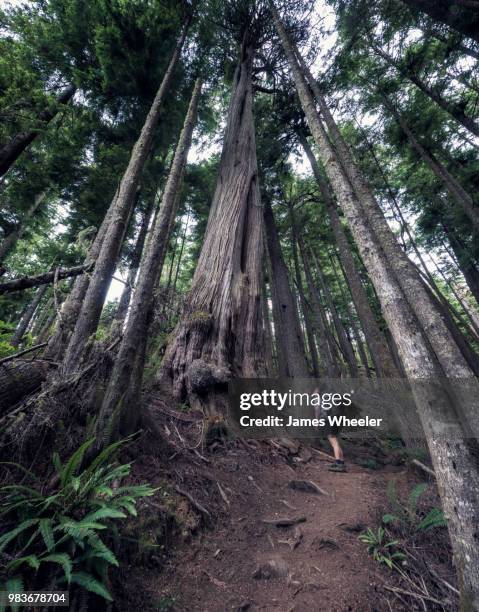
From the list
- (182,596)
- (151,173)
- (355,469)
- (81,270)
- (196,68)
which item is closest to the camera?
(182,596)

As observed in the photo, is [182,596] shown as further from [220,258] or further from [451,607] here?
[220,258]

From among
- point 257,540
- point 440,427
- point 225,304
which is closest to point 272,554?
point 257,540

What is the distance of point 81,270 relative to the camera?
3367 mm

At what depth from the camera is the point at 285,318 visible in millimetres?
8555

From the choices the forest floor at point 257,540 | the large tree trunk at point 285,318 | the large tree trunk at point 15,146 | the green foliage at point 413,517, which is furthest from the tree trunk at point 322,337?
the large tree trunk at point 15,146

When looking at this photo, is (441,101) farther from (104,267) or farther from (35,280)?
(35,280)

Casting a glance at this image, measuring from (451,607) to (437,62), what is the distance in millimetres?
13286

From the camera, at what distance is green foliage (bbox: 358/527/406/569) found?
→ 2062mm

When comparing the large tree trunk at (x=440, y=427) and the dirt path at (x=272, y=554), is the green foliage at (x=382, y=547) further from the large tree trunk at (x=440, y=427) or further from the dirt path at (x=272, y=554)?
the large tree trunk at (x=440, y=427)

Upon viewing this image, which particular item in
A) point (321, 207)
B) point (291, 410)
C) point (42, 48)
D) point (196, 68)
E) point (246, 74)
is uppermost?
point (246, 74)

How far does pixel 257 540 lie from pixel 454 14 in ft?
31.1

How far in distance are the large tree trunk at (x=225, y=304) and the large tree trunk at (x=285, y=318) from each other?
3285mm


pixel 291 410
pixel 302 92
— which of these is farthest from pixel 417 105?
pixel 291 410

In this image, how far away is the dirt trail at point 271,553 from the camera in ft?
5.49
